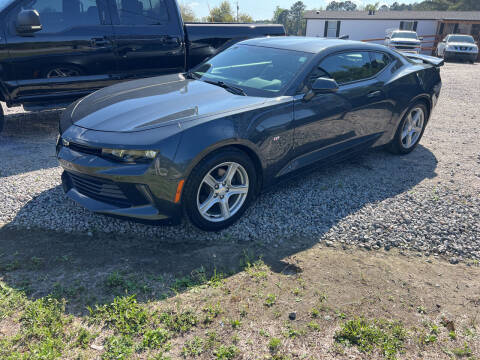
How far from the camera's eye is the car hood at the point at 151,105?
3301mm

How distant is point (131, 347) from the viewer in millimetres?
2318

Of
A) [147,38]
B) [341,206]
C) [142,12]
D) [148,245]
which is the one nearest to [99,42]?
[147,38]

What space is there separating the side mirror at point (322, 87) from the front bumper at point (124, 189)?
176 cm

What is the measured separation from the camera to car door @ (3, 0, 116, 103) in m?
5.34

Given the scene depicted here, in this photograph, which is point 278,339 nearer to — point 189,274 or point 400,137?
point 189,274

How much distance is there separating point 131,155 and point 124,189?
0.29 metres

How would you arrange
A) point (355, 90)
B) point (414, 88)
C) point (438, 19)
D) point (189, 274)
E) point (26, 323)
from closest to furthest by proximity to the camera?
point (26, 323) < point (189, 274) < point (355, 90) < point (414, 88) < point (438, 19)

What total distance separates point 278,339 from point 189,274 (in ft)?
2.99

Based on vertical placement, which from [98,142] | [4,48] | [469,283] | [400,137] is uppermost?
[4,48]

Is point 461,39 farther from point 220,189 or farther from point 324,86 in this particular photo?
point 220,189

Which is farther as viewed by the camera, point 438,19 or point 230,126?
point 438,19

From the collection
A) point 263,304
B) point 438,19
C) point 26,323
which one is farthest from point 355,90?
point 438,19

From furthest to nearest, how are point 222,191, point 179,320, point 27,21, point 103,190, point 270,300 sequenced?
1. point 27,21
2. point 222,191
3. point 103,190
4. point 270,300
5. point 179,320

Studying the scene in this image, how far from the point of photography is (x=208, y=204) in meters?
3.47
